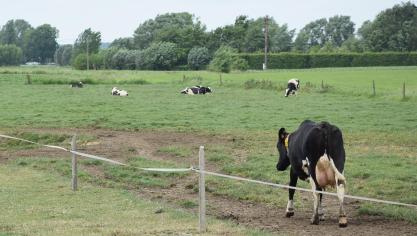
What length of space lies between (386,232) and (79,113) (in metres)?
22.1

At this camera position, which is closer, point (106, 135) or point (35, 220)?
point (35, 220)

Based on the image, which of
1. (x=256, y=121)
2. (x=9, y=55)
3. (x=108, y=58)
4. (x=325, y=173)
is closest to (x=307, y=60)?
(x=108, y=58)

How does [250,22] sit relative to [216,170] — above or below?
above

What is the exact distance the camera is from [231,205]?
45.0ft

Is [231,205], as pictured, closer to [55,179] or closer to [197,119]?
[55,179]

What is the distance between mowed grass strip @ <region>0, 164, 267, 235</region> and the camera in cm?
1099

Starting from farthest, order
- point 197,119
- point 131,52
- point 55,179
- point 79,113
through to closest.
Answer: point 131,52 < point 79,113 < point 197,119 < point 55,179

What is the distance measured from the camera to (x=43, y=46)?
7313 inches

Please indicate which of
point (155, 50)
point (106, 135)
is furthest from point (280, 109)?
point (155, 50)

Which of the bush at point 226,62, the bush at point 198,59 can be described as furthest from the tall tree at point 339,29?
the bush at point 226,62

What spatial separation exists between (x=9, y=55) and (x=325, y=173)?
6053 inches

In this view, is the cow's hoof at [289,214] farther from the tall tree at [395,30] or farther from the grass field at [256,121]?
the tall tree at [395,30]

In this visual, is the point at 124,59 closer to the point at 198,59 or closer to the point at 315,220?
the point at 198,59

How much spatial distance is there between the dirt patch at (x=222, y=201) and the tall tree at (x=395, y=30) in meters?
90.7
